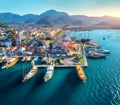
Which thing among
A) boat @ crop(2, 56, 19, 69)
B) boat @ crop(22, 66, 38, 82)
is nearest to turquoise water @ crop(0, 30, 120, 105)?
boat @ crop(22, 66, 38, 82)

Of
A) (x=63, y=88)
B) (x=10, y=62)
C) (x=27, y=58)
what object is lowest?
(x=27, y=58)

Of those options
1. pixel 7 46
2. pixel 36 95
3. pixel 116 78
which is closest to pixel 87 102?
pixel 36 95

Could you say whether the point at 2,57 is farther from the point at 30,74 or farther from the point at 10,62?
the point at 30,74

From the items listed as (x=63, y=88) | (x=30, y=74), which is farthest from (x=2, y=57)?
(x=63, y=88)

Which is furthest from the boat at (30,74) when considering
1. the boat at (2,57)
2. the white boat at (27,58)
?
the boat at (2,57)

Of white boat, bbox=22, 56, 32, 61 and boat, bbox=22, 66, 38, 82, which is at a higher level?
boat, bbox=22, 66, 38, 82

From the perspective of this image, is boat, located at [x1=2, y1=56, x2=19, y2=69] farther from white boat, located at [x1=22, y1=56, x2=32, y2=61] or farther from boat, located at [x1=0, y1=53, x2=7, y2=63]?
white boat, located at [x1=22, y1=56, x2=32, y2=61]

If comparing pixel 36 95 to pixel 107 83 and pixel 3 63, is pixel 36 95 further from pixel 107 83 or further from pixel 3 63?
pixel 3 63

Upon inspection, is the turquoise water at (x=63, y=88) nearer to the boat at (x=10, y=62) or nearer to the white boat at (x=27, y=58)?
the boat at (x=10, y=62)
